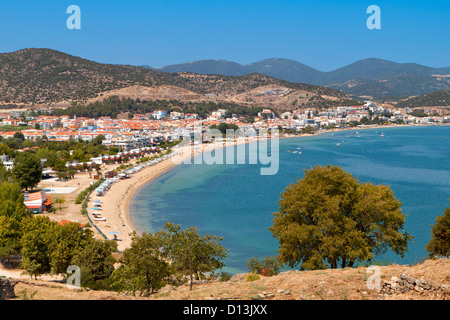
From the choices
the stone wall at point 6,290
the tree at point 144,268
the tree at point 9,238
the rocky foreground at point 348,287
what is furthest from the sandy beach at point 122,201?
the rocky foreground at point 348,287

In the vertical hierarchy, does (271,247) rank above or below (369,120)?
below

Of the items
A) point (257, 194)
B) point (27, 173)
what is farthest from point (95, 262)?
point (257, 194)

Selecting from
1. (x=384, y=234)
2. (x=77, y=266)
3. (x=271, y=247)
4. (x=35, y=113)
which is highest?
(x=35, y=113)

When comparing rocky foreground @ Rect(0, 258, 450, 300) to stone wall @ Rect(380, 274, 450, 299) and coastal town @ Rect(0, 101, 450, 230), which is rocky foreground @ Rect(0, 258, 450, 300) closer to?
stone wall @ Rect(380, 274, 450, 299)

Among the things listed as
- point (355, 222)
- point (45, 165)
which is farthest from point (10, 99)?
point (355, 222)

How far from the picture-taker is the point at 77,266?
11.3 metres

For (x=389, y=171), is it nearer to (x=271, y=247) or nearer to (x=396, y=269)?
(x=271, y=247)

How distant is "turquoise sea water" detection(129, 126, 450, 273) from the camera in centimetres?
1978

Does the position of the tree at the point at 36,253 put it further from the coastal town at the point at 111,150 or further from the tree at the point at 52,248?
the coastal town at the point at 111,150

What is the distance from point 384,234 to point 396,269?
2.97m

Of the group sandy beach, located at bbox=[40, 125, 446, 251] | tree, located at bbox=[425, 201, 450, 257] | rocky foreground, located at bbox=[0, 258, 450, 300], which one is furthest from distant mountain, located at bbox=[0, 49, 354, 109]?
rocky foreground, located at bbox=[0, 258, 450, 300]

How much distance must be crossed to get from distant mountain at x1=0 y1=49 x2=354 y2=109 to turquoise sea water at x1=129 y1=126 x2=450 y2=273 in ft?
203

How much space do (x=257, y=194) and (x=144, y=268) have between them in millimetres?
22228

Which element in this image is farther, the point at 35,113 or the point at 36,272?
→ the point at 35,113
